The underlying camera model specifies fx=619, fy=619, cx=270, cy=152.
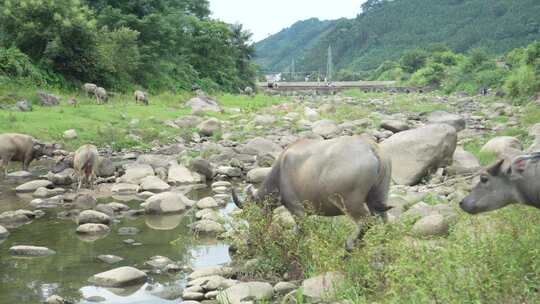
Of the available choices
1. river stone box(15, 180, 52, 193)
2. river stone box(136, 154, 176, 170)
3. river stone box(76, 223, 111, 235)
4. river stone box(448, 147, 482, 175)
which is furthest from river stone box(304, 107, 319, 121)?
river stone box(76, 223, 111, 235)

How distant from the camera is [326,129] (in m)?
20.2

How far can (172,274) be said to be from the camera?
764cm

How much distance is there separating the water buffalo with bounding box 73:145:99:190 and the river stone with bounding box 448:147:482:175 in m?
7.20

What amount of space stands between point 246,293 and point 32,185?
8032 mm

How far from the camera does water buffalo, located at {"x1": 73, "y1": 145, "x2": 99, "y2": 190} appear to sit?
496 inches

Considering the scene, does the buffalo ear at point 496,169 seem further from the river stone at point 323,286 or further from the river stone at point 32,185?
the river stone at point 32,185

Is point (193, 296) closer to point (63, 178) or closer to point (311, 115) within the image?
point (63, 178)

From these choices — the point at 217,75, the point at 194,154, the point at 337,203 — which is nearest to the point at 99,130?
the point at 194,154

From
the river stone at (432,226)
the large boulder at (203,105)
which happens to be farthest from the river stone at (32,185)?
the large boulder at (203,105)

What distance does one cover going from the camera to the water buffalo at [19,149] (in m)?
14.1

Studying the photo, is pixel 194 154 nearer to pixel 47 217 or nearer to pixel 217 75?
pixel 47 217

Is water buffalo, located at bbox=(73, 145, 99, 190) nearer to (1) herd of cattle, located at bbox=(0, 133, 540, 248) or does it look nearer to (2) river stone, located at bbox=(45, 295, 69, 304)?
(1) herd of cattle, located at bbox=(0, 133, 540, 248)

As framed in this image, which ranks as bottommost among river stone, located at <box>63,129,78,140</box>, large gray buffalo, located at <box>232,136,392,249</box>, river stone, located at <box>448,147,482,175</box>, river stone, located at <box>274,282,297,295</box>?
river stone, located at <box>274,282,297,295</box>

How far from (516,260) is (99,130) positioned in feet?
49.5
